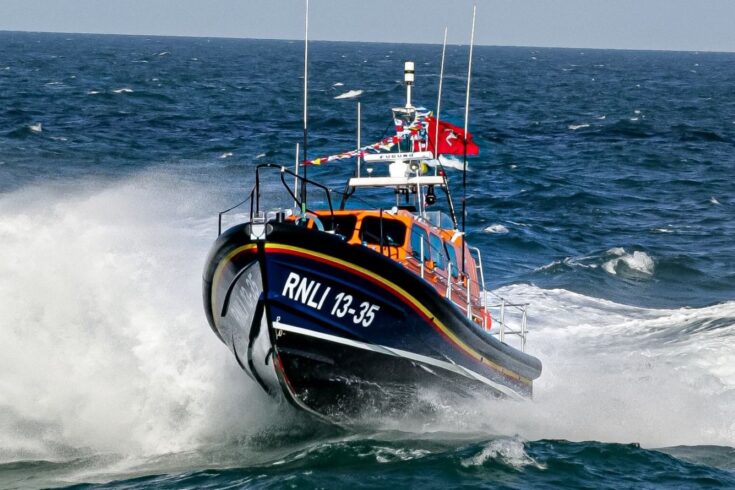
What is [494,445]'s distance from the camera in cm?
1104

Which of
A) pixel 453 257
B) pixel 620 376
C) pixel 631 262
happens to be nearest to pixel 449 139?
pixel 453 257

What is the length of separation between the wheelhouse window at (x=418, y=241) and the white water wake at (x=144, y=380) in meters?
1.77

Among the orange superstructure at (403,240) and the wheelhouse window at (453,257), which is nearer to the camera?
the orange superstructure at (403,240)

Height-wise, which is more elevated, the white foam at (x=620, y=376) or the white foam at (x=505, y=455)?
the white foam at (x=505, y=455)

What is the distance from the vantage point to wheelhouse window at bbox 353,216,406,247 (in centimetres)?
1173

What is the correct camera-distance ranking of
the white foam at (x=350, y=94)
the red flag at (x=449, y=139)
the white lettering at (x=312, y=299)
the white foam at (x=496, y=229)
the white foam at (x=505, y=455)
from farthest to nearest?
1. the white foam at (x=350, y=94)
2. the white foam at (x=496, y=229)
3. the red flag at (x=449, y=139)
4. the white foam at (x=505, y=455)
5. the white lettering at (x=312, y=299)

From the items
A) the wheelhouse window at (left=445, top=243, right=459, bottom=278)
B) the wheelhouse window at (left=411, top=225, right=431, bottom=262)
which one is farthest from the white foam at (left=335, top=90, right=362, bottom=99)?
the wheelhouse window at (left=411, top=225, right=431, bottom=262)

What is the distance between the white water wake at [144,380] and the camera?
37.8 ft

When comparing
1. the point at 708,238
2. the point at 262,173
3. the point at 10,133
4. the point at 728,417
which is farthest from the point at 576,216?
the point at 10,133

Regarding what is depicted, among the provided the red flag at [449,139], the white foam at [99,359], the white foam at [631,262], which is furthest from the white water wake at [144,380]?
the white foam at [631,262]

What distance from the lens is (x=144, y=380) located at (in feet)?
39.1

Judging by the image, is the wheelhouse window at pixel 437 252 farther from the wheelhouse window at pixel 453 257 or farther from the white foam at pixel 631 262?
the white foam at pixel 631 262

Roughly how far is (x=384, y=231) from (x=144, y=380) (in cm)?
313

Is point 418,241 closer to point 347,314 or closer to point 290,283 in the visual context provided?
point 347,314
